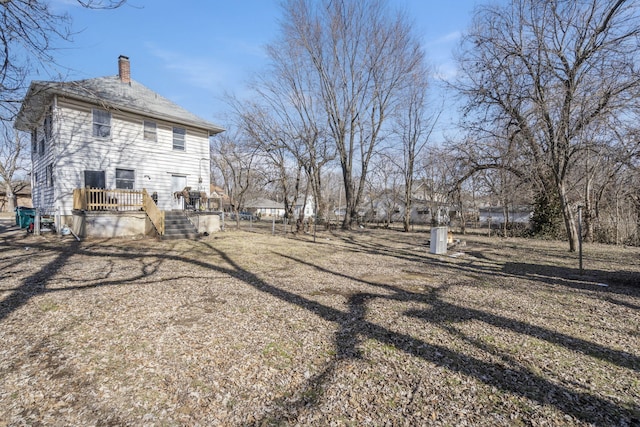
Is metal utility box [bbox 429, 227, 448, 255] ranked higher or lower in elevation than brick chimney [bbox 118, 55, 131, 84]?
lower

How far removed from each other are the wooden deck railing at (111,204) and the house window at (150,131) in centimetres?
322

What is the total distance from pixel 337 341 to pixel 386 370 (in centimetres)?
78

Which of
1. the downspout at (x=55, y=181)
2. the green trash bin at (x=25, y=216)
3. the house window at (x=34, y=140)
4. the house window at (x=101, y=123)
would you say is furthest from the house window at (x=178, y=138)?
the house window at (x=34, y=140)

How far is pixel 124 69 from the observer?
15.4 metres

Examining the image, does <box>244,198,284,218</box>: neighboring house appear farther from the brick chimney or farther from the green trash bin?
the green trash bin

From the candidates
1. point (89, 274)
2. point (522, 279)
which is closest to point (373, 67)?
point (522, 279)

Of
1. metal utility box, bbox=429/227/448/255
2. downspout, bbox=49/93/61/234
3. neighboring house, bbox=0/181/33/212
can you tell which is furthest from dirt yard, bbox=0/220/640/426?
neighboring house, bbox=0/181/33/212

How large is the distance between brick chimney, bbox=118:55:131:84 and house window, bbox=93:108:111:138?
3.44 m

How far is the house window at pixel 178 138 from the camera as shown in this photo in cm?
1508

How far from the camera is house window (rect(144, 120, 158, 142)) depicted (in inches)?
554

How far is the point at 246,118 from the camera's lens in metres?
18.1

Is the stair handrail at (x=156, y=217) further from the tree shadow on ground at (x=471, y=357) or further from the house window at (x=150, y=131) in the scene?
the tree shadow on ground at (x=471, y=357)

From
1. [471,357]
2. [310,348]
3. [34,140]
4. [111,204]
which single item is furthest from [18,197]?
[471,357]

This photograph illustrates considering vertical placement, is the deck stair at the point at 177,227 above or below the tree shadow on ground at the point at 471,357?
above
